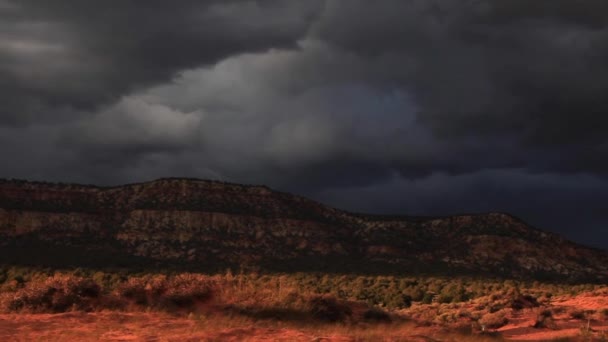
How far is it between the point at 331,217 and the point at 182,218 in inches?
1248

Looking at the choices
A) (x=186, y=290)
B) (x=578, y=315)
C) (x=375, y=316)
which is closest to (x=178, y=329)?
(x=186, y=290)

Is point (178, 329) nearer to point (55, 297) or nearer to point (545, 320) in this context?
point (55, 297)

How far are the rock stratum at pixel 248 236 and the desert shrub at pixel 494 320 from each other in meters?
49.6

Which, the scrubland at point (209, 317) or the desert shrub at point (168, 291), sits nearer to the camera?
the scrubland at point (209, 317)

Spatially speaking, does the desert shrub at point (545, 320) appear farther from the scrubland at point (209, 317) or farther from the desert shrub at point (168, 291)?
the desert shrub at point (168, 291)

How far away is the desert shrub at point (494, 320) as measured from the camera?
108 feet

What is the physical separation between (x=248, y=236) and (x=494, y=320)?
7735cm

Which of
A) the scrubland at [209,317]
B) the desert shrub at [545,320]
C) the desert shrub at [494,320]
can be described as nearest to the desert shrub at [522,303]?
the desert shrub at [545,320]

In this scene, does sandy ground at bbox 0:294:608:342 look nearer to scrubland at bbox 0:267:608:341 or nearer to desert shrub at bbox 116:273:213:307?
scrubland at bbox 0:267:608:341

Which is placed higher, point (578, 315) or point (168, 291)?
point (168, 291)

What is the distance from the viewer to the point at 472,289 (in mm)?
56062

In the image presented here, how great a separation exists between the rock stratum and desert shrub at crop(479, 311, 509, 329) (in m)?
49.6

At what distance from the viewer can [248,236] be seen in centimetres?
10825

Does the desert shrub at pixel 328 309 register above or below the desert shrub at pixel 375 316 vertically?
above
